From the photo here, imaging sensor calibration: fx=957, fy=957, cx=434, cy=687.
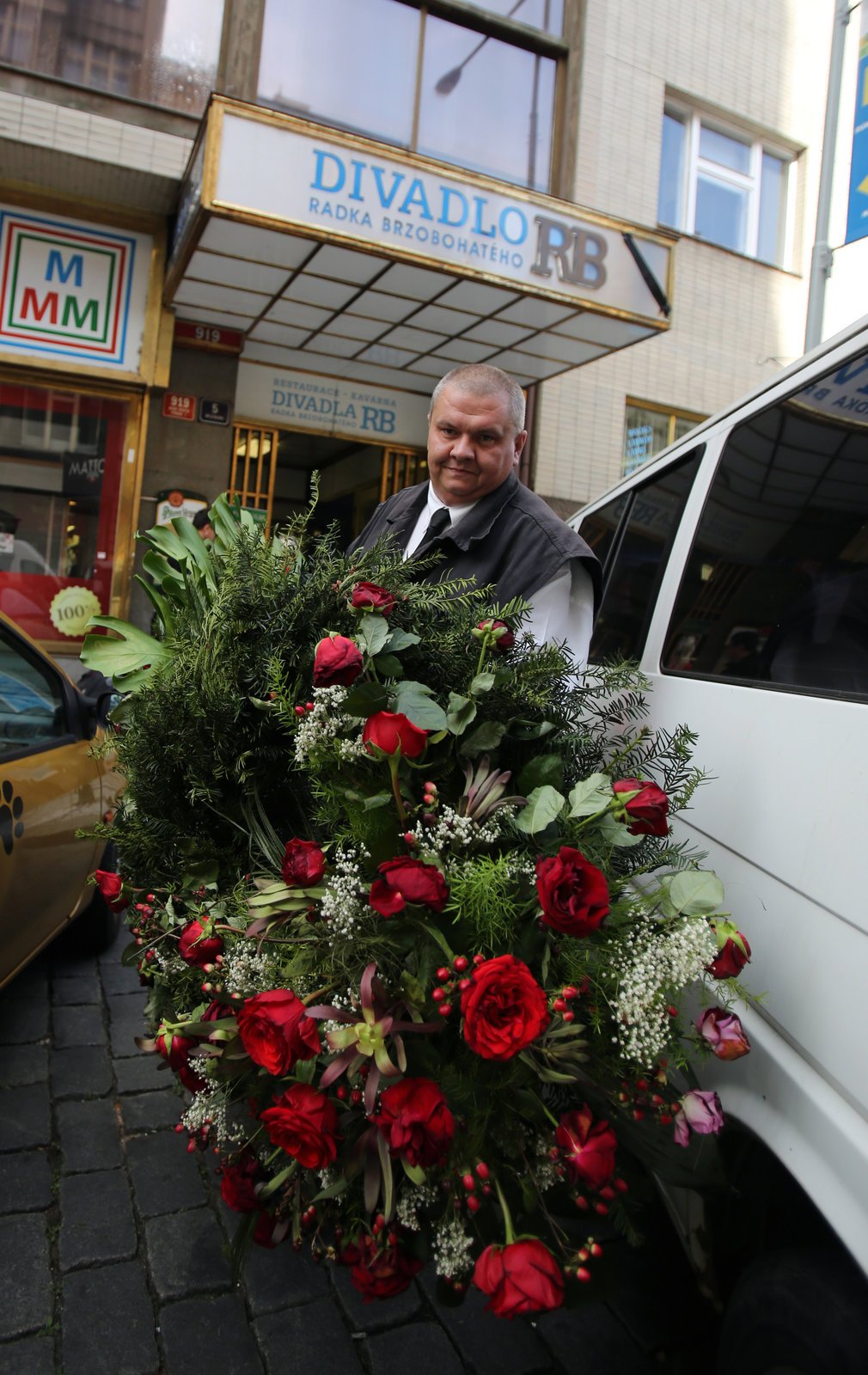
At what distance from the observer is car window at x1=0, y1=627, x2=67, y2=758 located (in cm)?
313

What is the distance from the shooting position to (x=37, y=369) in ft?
24.8

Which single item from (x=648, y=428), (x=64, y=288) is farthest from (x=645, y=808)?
(x=648, y=428)

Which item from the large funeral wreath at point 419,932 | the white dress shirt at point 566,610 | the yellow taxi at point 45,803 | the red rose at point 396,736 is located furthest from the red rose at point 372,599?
the yellow taxi at point 45,803

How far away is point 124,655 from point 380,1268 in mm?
1350

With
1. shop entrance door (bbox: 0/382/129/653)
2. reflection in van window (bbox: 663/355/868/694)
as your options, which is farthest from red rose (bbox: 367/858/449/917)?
shop entrance door (bbox: 0/382/129/653)

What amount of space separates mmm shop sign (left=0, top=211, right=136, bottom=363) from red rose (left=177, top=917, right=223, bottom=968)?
7087 millimetres

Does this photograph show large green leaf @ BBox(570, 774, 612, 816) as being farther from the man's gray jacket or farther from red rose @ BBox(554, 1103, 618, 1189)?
the man's gray jacket

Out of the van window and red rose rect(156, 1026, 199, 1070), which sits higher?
the van window

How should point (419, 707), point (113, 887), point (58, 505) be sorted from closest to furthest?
point (419, 707) → point (113, 887) → point (58, 505)

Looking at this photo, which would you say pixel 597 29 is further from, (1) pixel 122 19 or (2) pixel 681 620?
(2) pixel 681 620

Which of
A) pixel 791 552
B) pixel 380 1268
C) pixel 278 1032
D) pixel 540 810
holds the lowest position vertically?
pixel 380 1268

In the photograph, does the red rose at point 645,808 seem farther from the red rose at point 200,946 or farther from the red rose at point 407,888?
the red rose at point 200,946

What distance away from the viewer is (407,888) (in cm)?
136

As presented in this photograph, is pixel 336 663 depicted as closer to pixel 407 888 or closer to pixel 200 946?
pixel 407 888
